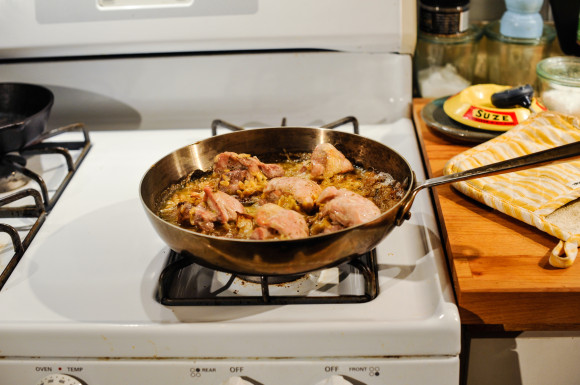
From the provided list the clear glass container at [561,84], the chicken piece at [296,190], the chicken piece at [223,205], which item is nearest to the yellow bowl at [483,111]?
the clear glass container at [561,84]

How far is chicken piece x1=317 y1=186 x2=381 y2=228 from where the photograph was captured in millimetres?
751

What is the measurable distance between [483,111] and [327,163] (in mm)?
392

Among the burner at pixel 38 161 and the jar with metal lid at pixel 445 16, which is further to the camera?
the jar with metal lid at pixel 445 16

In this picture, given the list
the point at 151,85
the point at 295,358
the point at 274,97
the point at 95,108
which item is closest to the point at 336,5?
the point at 274,97

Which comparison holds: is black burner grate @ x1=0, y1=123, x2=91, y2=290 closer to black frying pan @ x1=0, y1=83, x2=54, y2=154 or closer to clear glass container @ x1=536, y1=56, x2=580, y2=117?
black frying pan @ x1=0, y1=83, x2=54, y2=154

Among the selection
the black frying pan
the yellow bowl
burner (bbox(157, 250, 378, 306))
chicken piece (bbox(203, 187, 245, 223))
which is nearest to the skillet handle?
burner (bbox(157, 250, 378, 306))

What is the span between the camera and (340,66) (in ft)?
3.98

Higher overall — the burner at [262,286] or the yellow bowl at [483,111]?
the yellow bowl at [483,111]

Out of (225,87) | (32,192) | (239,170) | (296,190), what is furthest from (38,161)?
(296,190)

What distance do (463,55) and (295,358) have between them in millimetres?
871

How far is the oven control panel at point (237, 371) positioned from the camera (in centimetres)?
74

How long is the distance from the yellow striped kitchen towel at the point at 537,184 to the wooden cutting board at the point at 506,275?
0.02m

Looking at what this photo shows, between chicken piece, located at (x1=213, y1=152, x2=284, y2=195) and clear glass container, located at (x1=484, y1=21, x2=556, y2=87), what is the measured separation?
658mm

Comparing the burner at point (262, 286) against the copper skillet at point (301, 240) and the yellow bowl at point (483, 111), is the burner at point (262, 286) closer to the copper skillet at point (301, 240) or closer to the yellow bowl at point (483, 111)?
the copper skillet at point (301, 240)
